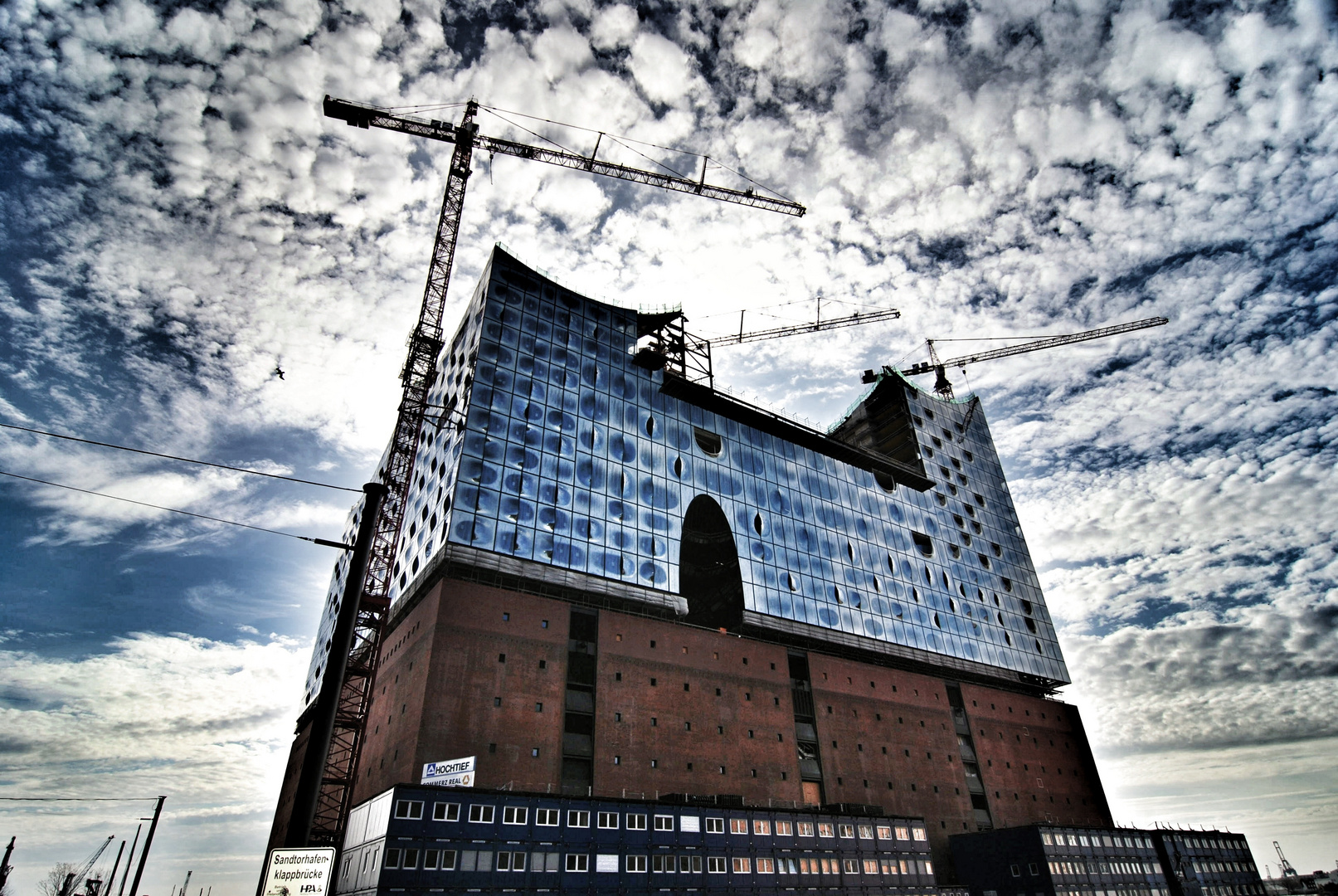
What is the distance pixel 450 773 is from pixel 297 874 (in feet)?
111

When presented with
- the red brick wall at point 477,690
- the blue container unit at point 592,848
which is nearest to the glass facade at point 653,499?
the red brick wall at point 477,690

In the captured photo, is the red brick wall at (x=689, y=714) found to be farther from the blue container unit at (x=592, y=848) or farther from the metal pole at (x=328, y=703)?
the metal pole at (x=328, y=703)

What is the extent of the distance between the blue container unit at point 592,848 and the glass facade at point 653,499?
683 inches

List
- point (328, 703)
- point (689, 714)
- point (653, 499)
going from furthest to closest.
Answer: point (653, 499), point (689, 714), point (328, 703)

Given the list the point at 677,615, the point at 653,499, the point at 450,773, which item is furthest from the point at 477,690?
the point at 653,499

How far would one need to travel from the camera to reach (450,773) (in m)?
43.0

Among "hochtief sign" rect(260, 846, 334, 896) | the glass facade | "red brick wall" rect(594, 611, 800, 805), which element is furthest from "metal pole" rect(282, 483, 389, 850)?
"red brick wall" rect(594, 611, 800, 805)

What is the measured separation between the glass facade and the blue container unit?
17.3 m

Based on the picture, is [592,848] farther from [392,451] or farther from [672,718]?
[392,451]

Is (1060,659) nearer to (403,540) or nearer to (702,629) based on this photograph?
(702,629)

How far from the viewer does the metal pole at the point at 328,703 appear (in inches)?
472

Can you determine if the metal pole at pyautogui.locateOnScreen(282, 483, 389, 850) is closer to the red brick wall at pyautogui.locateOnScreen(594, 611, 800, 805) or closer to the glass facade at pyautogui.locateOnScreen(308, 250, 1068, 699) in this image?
the glass facade at pyautogui.locateOnScreen(308, 250, 1068, 699)

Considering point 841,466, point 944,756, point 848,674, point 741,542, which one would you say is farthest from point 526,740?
point 841,466

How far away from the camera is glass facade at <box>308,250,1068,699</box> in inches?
2224
